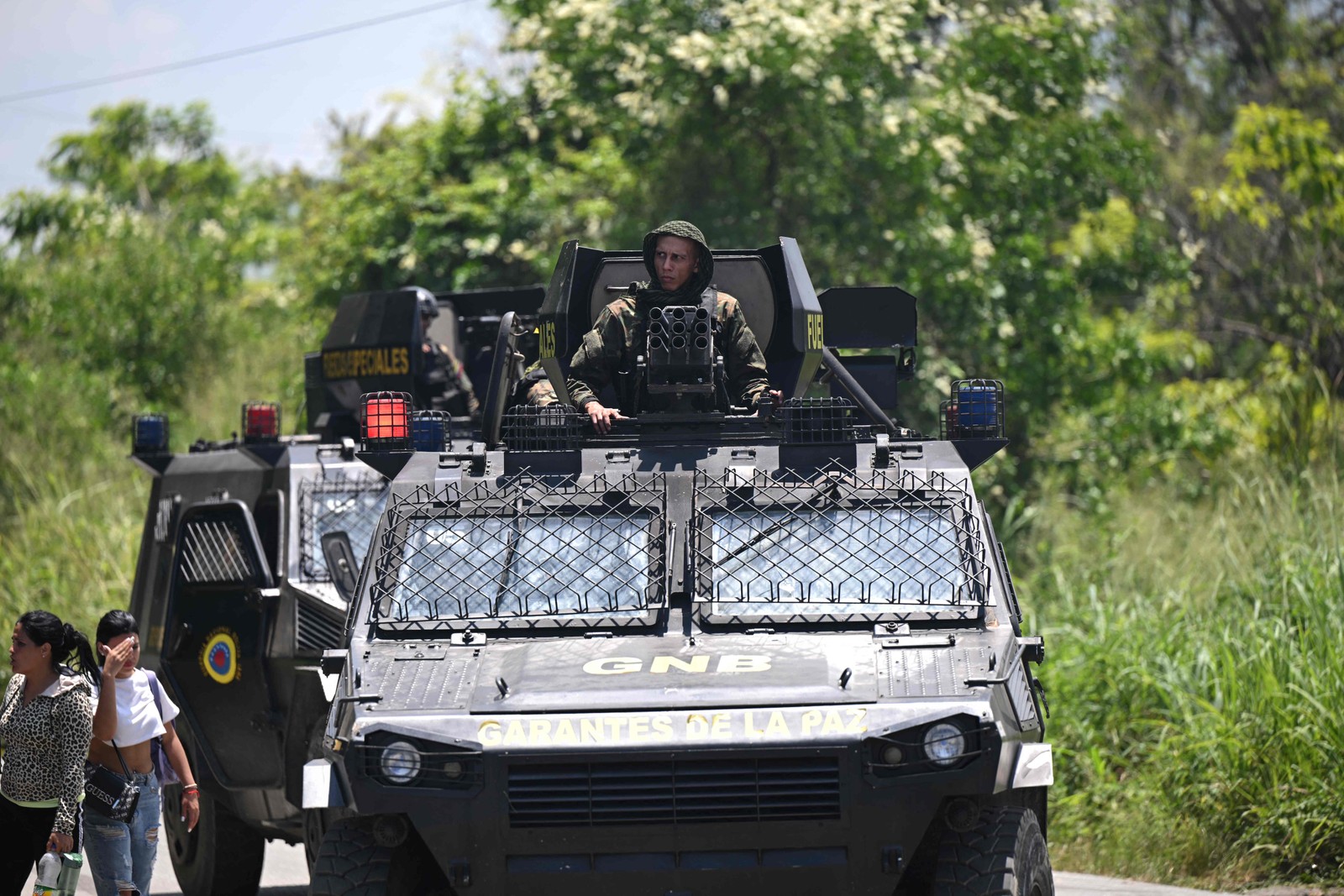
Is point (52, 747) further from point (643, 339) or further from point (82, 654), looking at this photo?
point (643, 339)

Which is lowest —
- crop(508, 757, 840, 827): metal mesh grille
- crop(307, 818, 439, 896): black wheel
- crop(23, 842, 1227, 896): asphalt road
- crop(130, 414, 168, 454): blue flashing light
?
crop(23, 842, 1227, 896): asphalt road

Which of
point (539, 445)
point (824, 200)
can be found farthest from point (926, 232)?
point (539, 445)

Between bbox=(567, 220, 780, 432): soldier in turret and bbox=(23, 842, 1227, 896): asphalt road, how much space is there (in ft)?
9.30

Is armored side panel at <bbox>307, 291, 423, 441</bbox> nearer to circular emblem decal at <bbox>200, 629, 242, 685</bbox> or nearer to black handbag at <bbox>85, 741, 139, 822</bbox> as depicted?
circular emblem decal at <bbox>200, 629, 242, 685</bbox>

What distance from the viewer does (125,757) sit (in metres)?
6.70

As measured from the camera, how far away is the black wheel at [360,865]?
5621 millimetres

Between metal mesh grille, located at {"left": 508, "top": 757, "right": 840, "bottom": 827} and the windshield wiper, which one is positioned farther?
the windshield wiper

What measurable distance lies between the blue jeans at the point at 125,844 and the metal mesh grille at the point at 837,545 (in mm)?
2189

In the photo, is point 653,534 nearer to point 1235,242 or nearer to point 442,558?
point 442,558

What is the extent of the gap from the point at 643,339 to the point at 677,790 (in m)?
2.79

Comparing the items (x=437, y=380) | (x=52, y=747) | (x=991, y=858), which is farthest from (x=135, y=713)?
(x=437, y=380)

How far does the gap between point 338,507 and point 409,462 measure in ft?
7.40

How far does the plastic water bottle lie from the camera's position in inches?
245

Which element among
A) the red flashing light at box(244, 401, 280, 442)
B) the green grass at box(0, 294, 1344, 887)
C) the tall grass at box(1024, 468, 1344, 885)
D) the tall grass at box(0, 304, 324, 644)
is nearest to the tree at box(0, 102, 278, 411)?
the tall grass at box(0, 304, 324, 644)
